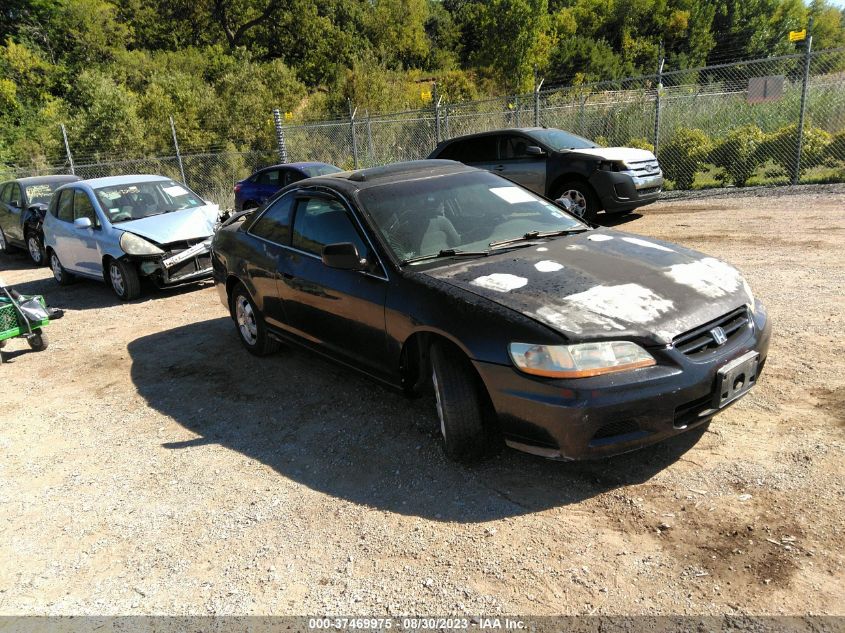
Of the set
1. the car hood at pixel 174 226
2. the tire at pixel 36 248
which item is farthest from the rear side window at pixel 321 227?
the tire at pixel 36 248

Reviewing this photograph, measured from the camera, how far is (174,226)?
336 inches

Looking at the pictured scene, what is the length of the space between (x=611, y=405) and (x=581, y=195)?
7774 mm

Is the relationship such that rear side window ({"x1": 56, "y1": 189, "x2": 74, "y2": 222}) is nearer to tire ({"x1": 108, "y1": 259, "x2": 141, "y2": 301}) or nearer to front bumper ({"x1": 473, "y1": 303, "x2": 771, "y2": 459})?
tire ({"x1": 108, "y1": 259, "x2": 141, "y2": 301})

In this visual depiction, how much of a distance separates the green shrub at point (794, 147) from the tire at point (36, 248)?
48.4 feet

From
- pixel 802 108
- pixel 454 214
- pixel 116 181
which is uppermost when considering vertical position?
pixel 802 108

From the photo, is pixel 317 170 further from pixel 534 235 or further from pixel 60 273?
pixel 534 235

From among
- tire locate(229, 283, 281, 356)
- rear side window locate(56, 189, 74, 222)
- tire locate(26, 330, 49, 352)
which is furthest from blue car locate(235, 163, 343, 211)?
tire locate(229, 283, 281, 356)

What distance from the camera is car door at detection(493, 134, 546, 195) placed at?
404 inches

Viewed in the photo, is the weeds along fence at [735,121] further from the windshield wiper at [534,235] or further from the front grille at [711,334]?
the front grille at [711,334]

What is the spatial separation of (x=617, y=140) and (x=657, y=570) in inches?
549

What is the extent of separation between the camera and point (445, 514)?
3.03m

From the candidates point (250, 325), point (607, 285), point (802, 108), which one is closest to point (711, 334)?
point (607, 285)

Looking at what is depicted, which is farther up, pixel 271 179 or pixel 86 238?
pixel 271 179

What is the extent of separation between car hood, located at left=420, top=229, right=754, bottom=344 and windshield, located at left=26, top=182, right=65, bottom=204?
39.0 feet
